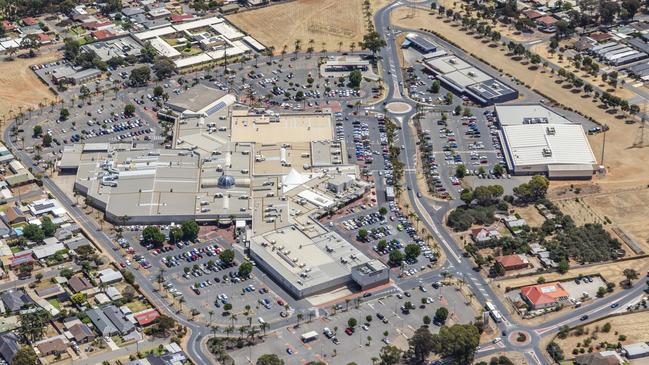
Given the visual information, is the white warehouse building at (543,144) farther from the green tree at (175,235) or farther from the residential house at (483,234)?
the green tree at (175,235)

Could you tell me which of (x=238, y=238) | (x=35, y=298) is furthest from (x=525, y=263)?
(x=35, y=298)

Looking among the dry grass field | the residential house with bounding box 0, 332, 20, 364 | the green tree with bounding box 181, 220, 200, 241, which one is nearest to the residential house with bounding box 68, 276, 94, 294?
the residential house with bounding box 0, 332, 20, 364

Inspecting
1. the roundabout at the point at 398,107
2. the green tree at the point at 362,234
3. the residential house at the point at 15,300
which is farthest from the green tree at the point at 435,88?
the residential house at the point at 15,300

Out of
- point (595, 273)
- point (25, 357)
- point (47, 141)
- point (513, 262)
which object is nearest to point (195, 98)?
point (47, 141)

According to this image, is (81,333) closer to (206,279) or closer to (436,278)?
(206,279)

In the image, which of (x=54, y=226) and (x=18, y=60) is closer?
(x=54, y=226)

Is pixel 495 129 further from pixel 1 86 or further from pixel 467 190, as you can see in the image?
pixel 1 86
